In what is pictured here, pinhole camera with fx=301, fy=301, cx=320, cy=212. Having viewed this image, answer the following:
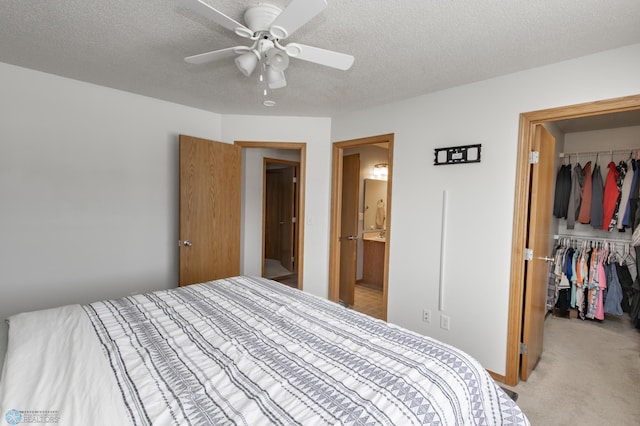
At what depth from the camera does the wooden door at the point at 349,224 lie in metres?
3.85

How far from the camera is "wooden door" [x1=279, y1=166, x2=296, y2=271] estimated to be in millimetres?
5672

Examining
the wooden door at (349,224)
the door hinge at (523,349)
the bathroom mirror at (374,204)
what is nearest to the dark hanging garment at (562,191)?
the bathroom mirror at (374,204)

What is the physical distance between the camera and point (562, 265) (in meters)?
3.62

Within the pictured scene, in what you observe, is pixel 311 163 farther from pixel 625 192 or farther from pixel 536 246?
pixel 625 192

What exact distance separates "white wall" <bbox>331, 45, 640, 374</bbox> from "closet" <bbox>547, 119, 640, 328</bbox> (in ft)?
4.78

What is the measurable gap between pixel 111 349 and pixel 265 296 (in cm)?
89

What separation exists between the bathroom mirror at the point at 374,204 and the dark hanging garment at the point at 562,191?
7.26ft

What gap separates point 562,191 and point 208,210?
427 cm

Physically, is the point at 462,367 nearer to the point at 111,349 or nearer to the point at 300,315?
the point at 300,315

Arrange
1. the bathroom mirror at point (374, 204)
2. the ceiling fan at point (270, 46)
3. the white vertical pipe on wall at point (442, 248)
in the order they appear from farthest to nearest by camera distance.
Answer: the bathroom mirror at point (374, 204), the white vertical pipe on wall at point (442, 248), the ceiling fan at point (270, 46)

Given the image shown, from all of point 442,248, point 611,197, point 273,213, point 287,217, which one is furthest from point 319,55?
point 273,213

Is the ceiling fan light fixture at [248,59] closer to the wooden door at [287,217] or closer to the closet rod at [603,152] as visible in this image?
the wooden door at [287,217]

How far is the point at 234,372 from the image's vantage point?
3.73 feet

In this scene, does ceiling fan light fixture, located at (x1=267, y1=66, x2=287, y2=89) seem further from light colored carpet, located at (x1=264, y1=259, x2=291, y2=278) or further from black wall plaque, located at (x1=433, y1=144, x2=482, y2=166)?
light colored carpet, located at (x1=264, y1=259, x2=291, y2=278)
